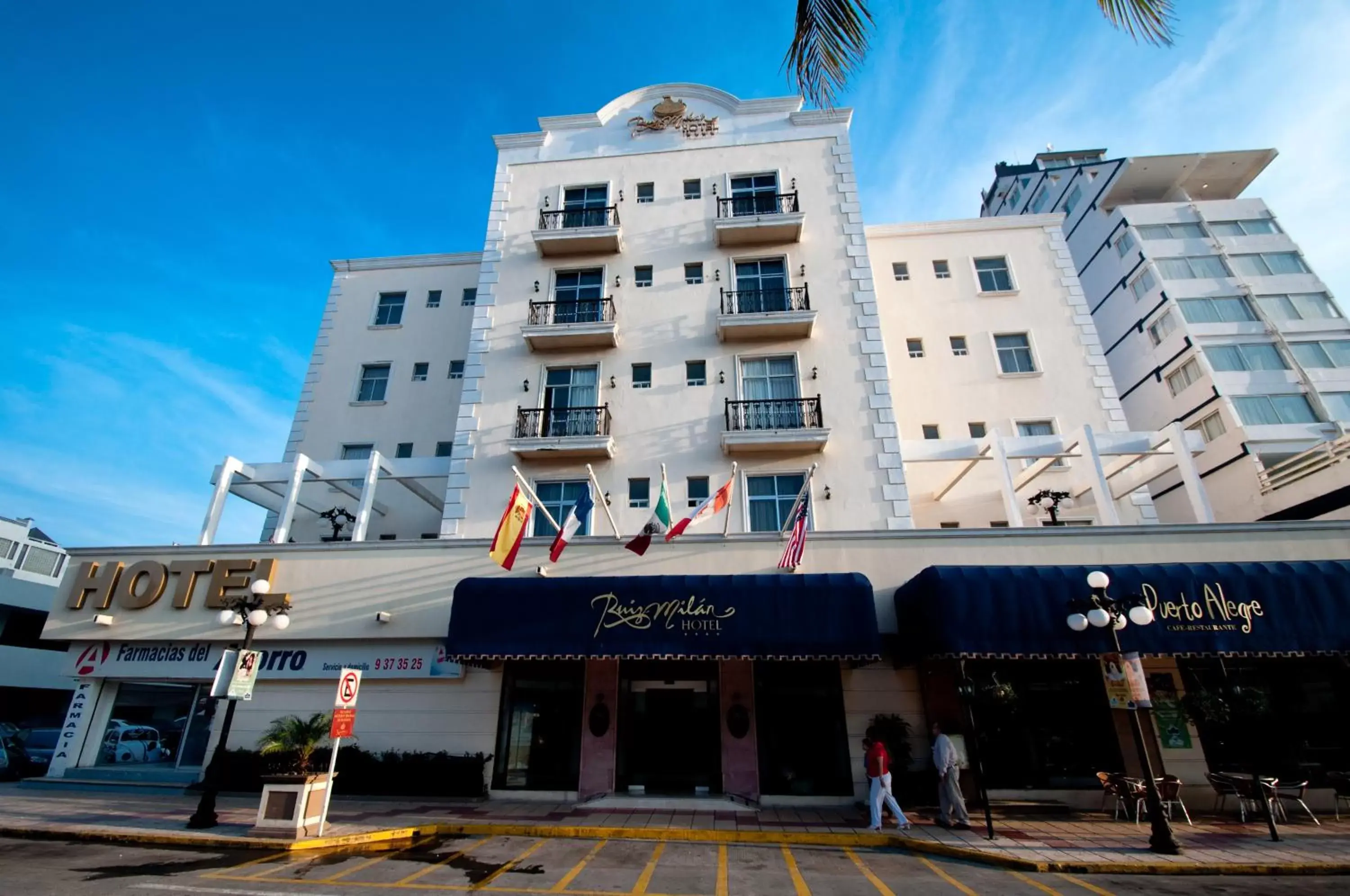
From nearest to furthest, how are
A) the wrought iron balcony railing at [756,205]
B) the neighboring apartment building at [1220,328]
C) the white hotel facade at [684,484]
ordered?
the white hotel facade at [684,484], the wrought iron balcony railing at [756,205], the neighboring apartment building at [1220,328]

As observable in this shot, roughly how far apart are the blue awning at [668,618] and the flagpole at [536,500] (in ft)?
5.89

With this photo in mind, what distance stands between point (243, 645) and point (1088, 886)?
16.1 meters

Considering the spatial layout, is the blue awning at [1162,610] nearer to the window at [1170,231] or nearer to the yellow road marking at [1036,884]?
the yellow road marking at [1036,884]

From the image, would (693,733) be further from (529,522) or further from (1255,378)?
(1255,378)

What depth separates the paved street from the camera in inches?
321

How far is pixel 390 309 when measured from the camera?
2362 cm

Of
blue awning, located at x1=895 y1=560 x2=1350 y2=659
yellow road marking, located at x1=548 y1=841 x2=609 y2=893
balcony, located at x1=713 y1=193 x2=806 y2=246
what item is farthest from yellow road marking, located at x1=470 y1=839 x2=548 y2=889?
balcony, located at x1=713 y1=193 x2=806 y2=246

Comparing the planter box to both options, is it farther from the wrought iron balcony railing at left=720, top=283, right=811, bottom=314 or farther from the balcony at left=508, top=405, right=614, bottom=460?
the wrought iron balcony railing at left=720, top=283, right=811, bottom=314

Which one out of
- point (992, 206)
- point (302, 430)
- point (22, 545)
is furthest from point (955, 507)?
point (22, 545)

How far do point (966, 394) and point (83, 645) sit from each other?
26.9m

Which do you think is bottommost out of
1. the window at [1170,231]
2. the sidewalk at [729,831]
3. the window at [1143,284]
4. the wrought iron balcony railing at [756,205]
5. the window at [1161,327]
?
the sidewalk at [729,831]

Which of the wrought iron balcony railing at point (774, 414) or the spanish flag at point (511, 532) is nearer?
the spanish flag at point (511, 532)

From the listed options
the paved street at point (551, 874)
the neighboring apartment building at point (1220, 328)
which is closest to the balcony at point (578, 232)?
the paved street at point (551, 874)

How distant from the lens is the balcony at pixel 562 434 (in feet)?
56.7
